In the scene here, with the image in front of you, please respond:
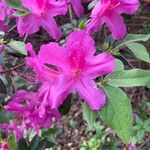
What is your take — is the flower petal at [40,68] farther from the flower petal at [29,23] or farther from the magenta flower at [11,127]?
the magenta flower at [11,127]

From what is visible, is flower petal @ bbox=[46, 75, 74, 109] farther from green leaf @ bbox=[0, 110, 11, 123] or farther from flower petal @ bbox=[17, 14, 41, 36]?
green leaf @ bbox=[0, 110, 11, 123]

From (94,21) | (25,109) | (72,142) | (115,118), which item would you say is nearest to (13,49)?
A: (25,109)

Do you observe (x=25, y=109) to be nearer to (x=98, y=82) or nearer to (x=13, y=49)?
(x=13, y=49)

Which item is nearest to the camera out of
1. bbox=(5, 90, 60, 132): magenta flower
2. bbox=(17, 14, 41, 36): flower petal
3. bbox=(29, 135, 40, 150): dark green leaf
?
bbox=(17, 14, 41, 36): flower petal

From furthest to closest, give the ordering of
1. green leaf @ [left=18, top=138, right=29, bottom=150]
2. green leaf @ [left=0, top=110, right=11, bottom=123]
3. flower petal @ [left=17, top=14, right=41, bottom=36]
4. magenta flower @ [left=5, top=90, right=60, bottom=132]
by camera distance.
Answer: green leaf @ [left=18, top=138, right=29, bottom=150] < green leaf @ [left=0, top=110, right=11, bottom=123] < magenta flower @ [left=5, top=90, right=60, bottom=132] < flower petal @ [left=17, top=14, right=41, bottom=36]

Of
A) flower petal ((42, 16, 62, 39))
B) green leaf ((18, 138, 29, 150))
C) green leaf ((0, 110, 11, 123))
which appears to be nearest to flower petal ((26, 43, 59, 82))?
flower petal ((42, 16, 62, 39))
